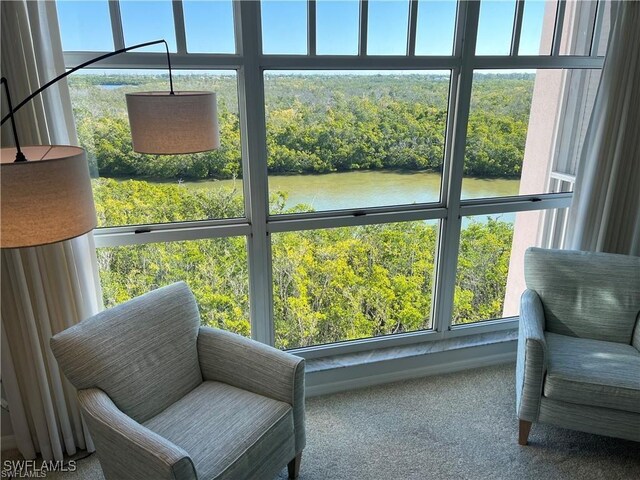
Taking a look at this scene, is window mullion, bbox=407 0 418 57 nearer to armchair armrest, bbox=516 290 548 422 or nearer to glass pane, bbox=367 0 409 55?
glass pane, bbox=367 0 409 55

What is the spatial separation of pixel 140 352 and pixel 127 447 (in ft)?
1.42

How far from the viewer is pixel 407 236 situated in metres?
2.82

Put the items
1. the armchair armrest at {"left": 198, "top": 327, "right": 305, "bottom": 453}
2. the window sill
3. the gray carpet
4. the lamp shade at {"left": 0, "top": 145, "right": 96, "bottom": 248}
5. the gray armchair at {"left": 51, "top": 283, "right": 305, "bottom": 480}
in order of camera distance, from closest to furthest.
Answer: the lamp shade at {"left": 0, "top": 145, "right": 96, "bottom": 248}, the gray armchair at {"left": 51, "top": 283, "right": 305, "bottom": 480}, the armchair armrest at {"left": 198, "top": 327, "right": 305, "bottom": 453}, the gray carpet, the window sill

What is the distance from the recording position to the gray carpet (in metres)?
2.21

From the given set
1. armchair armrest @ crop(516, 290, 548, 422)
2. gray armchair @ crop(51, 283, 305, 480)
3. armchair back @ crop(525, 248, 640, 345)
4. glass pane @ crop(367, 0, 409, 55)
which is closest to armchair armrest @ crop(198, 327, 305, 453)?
gray armchair @ crop(51, 283, 305, 480)

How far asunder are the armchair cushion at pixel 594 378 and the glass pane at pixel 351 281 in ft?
2.87

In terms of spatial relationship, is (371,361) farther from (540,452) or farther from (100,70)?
(100,70)

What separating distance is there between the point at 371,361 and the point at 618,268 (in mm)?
1444

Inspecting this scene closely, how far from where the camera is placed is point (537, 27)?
8.70 ft

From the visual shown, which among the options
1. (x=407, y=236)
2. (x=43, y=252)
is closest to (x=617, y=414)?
(x=407, y=236)

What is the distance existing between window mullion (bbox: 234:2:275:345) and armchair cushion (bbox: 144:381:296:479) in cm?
61

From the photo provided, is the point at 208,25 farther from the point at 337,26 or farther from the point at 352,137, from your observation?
the point at 352,137

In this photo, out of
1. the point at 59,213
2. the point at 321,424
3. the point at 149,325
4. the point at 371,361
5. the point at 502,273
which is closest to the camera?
the point at 59,213

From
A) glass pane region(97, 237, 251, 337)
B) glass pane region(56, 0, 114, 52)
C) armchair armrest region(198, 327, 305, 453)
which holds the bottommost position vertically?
armchair armrest region(198, 327, 305, 453)
